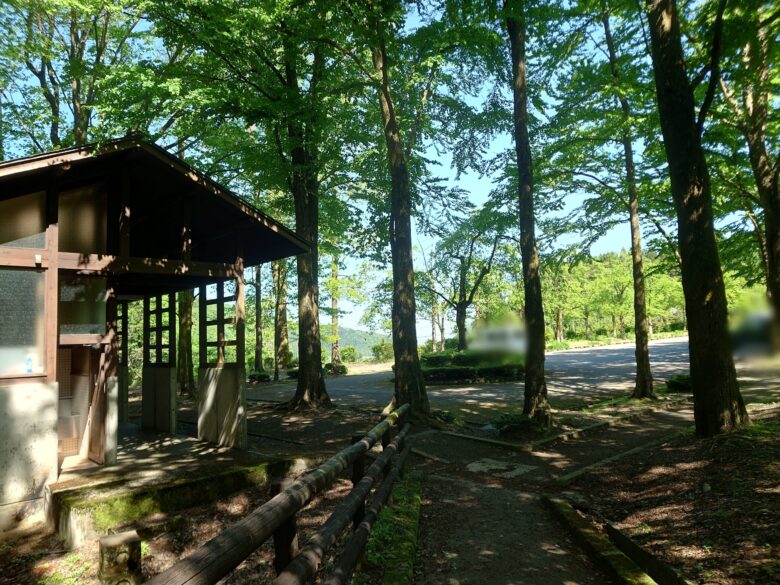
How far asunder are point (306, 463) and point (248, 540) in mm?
5845

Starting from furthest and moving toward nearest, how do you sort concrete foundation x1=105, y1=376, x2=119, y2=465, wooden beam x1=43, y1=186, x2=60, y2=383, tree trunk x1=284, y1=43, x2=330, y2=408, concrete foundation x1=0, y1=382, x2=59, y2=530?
tree trunk x1=284, y1=43, x2=330, y2=408
concrete foundation x1=105, y1=376, x2=119, y2=465
wooden beam x1=43, y1=186, x2=60, y2=383
concrete foundation x1=0, y1=382, x2=59, y2=530

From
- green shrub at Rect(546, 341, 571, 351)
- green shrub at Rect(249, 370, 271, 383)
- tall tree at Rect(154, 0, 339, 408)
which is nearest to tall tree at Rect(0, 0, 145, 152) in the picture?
tall tree at Rect(154, 0, 339, 408)

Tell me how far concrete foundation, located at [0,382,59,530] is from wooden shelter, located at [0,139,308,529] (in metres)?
0.01

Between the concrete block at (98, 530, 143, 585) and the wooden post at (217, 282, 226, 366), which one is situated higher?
the wooden post at (217, 282, 226, 366)

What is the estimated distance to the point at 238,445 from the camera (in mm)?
8578

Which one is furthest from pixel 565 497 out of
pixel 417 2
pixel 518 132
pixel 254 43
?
pixel 254 43

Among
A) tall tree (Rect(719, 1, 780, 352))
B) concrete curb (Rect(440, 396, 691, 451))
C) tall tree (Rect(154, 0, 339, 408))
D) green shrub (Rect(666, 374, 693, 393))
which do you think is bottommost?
concrete curb (Rect(440, 396, 691, 451))

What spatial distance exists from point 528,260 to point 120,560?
11.0 metres

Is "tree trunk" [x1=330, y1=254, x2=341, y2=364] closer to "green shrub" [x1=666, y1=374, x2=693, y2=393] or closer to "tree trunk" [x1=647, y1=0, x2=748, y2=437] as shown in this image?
"green shrub" [x1=666, y1=374, x2=693, y2=393]

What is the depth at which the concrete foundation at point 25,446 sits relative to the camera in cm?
612

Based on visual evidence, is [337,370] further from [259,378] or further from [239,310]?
[239,310]

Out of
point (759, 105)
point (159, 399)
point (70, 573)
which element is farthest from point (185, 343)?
point (759, 105)

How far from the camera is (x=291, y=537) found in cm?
306

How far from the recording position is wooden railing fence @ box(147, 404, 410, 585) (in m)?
1.82
